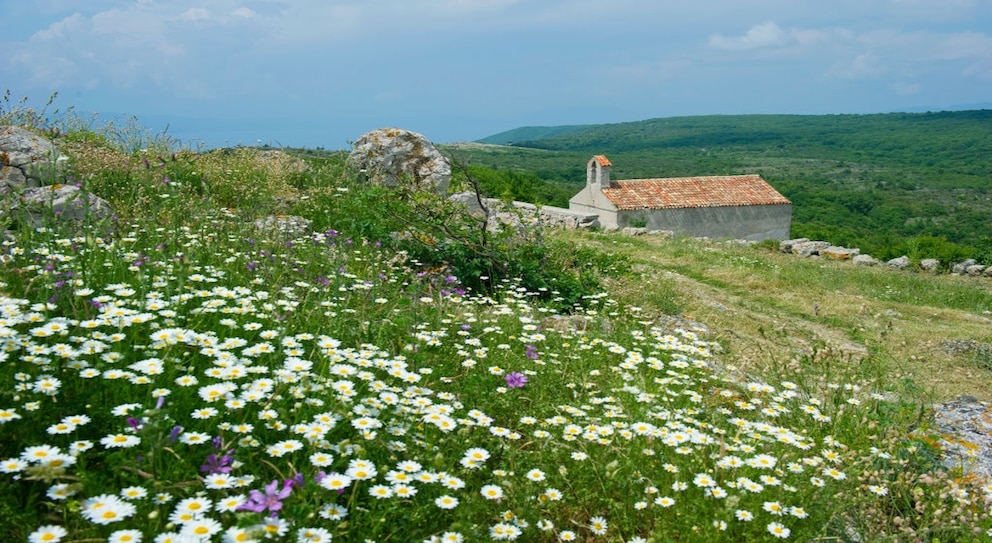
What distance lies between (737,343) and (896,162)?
5856 inches

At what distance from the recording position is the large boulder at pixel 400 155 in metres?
13.1

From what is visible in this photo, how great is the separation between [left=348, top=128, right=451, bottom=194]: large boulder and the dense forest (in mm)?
1257

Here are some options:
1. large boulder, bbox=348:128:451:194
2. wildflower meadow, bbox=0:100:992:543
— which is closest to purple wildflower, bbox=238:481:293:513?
wildflower meadow, bbox=0:100:992:543

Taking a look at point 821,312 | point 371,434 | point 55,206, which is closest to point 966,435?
point 371,434

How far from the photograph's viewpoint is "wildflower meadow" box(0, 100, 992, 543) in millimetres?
2305

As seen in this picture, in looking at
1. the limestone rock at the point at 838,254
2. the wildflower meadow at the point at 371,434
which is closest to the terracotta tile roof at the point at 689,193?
the limestone rock at the point at 838,254

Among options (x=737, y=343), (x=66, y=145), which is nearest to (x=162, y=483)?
(x=737, y=343)

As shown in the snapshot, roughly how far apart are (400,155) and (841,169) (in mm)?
121404

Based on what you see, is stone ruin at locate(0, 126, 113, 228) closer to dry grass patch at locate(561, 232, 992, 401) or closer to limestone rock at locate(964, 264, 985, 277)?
dry grass patch at locate(561, 232, 992, 401)

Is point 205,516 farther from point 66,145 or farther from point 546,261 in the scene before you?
point 66,145

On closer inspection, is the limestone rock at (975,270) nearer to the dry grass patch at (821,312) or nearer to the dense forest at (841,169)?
the dense forest at (841,169)

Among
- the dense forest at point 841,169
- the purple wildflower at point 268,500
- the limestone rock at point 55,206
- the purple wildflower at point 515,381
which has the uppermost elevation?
the limestone rock at point 55,206

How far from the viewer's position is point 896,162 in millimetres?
134500

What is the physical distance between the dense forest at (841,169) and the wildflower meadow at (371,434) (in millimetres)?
3929
